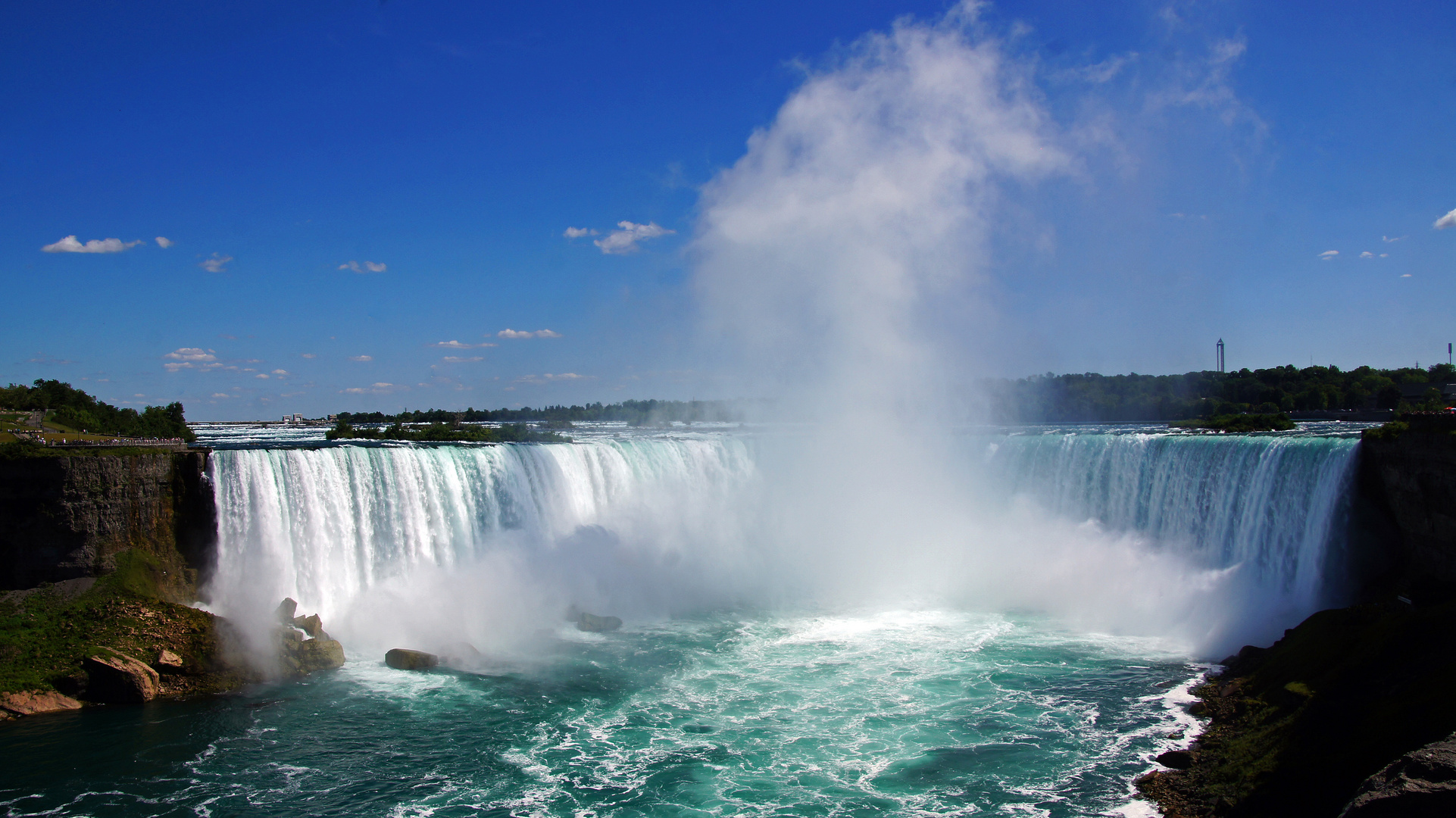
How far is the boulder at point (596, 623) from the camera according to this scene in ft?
67.4

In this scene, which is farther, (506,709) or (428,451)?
(428,451)

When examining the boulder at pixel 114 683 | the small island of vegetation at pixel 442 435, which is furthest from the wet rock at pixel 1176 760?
the small island of vegetation at pixel 442 435

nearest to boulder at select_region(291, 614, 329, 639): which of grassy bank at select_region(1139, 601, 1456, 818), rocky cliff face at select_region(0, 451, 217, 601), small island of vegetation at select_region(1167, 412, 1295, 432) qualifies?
rocky cliff face at select_region(0, 451, 217, 601)

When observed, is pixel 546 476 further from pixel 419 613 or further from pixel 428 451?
pixel 419 613

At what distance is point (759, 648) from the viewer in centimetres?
1859

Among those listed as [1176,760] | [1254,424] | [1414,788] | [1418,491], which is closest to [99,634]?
[1176,760]

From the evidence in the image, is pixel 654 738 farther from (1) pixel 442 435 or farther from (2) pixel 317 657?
(1) pixel 442 435

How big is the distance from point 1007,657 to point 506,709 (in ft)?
35.6

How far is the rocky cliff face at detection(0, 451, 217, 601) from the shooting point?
16953 mm

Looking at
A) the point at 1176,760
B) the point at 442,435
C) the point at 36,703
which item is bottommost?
the point at 1176,760

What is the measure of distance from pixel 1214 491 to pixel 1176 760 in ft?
40.0

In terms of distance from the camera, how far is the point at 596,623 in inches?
811

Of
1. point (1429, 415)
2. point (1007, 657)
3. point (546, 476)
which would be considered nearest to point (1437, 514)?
point (1429, 415)

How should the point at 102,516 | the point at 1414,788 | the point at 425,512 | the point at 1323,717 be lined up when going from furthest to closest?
the point at 425,512, the point at 102,516, the point at 1323,717, the point at 1414,788
